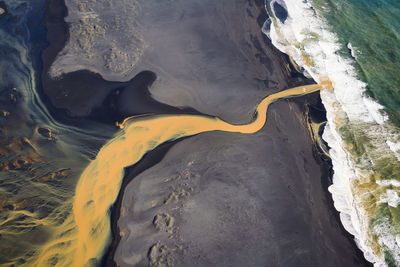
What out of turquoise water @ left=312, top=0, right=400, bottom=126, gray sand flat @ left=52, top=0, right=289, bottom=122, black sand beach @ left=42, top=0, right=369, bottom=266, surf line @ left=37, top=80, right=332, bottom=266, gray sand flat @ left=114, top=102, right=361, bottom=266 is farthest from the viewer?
turquoise water @ left=312, top=0, right=400, bottom=126

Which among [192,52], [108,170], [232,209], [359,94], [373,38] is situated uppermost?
[373,38]

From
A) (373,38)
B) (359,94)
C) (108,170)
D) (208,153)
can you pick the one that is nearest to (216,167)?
(208,153)

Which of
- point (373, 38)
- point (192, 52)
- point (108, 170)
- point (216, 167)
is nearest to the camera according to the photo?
point (108, 170)

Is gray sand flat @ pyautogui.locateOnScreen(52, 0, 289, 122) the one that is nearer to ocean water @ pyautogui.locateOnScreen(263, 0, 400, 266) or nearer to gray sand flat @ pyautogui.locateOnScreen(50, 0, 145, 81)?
gray sand flat @ pyautogui.locateOnScreen(50, 0, 145, 81)

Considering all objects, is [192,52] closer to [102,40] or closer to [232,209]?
[102,40]

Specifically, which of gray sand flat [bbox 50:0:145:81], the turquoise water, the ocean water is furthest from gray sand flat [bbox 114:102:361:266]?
the turquoise water

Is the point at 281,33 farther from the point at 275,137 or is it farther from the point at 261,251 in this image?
the point at 261,251

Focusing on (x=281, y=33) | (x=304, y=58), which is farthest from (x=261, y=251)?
(x=281, y=33)
